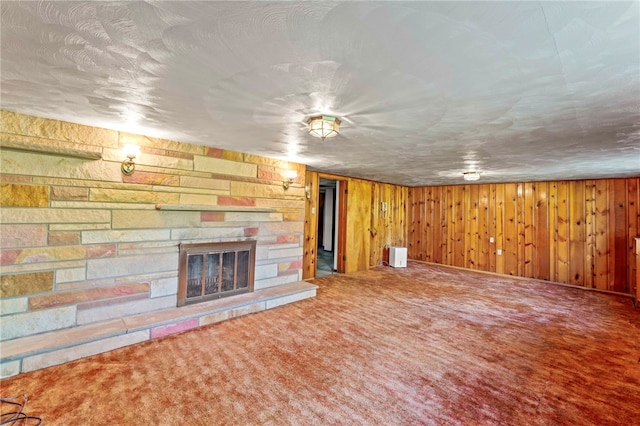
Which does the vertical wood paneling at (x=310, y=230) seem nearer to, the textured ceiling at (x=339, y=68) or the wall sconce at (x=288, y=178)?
the wall sconce at (x=288, y=178)

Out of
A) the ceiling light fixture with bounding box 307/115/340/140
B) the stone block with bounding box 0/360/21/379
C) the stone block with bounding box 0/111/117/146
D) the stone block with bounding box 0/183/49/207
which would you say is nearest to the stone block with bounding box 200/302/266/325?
the stone block with bounding box 0/360/21/379

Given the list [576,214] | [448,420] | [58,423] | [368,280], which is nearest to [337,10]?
[448,420]

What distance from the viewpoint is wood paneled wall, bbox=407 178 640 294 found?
16.9 feet

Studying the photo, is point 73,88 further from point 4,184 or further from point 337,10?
point 337,10

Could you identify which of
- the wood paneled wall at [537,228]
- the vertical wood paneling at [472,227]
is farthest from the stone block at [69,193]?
the vertical wood paneling at [472,227]

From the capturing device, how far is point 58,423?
178cm

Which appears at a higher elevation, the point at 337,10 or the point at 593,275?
the point at 337,10

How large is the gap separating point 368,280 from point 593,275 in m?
4.30

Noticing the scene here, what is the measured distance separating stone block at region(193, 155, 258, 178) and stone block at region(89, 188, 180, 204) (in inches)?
19.1

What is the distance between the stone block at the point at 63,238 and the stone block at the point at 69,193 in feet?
1.08

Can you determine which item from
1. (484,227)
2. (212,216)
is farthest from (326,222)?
(212,216)

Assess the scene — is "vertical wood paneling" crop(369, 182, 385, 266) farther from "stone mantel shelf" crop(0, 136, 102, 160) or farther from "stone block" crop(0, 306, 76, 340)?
"stone block" crop(0, 306, 76, 340)

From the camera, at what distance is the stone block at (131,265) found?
283cm

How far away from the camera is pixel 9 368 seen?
223 cm
